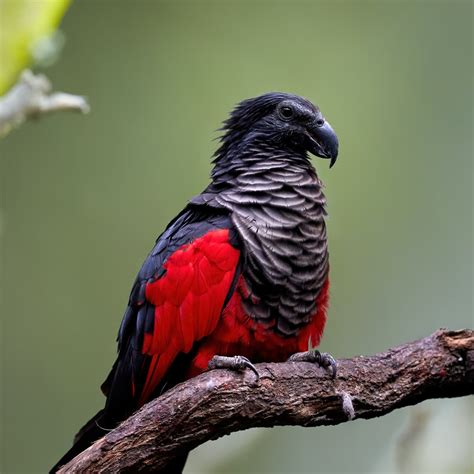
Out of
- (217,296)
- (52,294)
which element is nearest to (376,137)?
(52,294)

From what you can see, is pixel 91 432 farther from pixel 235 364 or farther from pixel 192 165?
pixel 192 165

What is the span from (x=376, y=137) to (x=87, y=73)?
157 inches

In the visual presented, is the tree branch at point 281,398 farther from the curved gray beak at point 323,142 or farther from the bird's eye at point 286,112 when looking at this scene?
the bird's eye at point 286,112

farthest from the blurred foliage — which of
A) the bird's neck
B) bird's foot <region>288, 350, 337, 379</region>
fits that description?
bird's foot <region>288, 350, 337, 379</region>

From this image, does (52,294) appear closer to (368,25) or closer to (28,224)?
(28,224)

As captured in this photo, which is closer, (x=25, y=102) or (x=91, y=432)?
(x=25, y=102)

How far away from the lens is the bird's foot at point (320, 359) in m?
4.11

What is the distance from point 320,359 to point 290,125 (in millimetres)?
1534

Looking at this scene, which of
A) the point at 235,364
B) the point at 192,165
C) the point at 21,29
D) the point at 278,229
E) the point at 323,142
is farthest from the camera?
the point at 192,165

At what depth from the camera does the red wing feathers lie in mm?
4352

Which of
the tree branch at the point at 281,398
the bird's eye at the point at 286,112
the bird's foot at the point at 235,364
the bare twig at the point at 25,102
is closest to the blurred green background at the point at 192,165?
the bird's eye at the point at 286,112

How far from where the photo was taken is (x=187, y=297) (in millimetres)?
4402

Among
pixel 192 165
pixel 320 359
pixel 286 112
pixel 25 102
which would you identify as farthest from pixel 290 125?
pixel 192 165

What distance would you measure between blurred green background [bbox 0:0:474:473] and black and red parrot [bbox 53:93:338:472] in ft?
16.3
